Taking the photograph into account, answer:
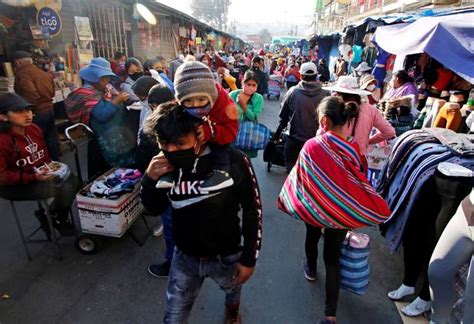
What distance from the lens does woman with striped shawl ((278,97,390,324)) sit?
7.18 feet

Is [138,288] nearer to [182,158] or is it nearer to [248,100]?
[182,158]

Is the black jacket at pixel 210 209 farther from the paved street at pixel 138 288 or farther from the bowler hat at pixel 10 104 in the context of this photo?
the bowler hat at pixel 10 104

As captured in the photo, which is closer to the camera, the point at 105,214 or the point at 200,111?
the point at 200,111

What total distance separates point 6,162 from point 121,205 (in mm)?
1047

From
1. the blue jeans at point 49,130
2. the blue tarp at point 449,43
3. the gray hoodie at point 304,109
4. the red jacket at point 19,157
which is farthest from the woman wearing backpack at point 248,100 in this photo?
the blue jeans at point 49,130

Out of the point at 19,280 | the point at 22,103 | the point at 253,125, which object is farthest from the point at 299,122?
the point at 19,280

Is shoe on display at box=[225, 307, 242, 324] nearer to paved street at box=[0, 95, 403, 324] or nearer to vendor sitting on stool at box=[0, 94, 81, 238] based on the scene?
paved street at box=[0, 95, 403, 324]

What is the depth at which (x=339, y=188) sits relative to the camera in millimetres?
2193

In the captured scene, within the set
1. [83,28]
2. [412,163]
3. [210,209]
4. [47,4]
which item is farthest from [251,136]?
[83,28]

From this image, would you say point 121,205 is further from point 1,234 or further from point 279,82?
point 279,82

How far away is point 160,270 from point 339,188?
1.95 meters

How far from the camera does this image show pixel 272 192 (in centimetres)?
523

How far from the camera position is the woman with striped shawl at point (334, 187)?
2.19m

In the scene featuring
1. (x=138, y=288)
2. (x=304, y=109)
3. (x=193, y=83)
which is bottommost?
(x=138, y=288)
